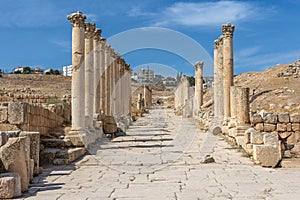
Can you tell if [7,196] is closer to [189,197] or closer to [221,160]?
[189,197]

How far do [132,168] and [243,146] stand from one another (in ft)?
13.7

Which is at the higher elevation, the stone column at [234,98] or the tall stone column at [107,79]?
the tall stone column at [107,79]

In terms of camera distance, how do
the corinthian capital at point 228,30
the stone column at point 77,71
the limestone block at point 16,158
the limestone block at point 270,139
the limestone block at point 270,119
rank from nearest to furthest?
the limestone block at point 16,158
the limestone block at point 270,139
the limestone block at point 270,119
the stone column at point 77,71
the corinthian capital at point 228,30

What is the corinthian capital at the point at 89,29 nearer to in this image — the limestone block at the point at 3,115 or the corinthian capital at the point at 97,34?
the corinthian capital at the point at 97,34

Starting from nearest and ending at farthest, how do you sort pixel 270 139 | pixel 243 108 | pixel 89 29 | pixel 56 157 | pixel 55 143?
pixel 270 139 → pixel 56 157 → pixel 55 143 → pixel 243 108 → pixel 89 29

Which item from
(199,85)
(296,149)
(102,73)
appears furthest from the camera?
(199,85)

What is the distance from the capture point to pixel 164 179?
813 centimetres

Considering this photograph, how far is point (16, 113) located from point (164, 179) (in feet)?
16.0

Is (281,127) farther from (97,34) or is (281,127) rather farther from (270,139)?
(97,34)

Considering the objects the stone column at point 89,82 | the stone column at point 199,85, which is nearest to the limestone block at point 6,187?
the stone column at point 89,82

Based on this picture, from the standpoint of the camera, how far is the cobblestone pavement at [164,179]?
263 inches

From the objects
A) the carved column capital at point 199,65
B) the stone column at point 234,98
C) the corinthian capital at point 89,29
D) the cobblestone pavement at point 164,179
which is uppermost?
the carved column capital at point 199,65

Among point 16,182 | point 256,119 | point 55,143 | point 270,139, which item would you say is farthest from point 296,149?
point 16,182

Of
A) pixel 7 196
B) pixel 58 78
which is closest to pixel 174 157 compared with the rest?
pixel 7 196
